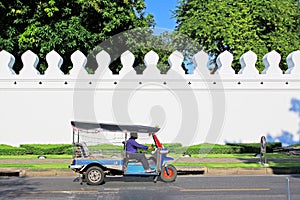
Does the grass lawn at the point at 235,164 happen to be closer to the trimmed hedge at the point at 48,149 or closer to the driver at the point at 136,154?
the driver at the point at 136,154

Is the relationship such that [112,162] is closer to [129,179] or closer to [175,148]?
[129,179]

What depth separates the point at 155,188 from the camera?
37.2 ft

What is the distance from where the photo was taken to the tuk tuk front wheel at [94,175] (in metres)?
12.1

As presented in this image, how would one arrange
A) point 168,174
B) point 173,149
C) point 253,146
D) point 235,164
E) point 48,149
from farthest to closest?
point 253,146
point 173,149
point 48,149
point 235,164
point 168,174

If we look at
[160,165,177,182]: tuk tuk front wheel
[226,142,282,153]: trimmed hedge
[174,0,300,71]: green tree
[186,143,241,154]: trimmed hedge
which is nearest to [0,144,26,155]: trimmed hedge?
[186,143,241,154]: trimmed hedge

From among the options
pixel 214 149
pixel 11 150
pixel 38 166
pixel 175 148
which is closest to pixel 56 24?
Result: pixel 11 150

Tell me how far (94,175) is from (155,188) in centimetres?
164

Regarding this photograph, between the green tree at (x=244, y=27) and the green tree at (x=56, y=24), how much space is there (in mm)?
10292

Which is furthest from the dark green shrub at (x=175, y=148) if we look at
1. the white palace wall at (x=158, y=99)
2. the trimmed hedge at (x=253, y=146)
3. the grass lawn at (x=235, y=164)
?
the grass lawn at (x=235, y=164)

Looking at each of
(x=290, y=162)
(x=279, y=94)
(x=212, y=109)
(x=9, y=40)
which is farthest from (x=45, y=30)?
(x=290, y=162)

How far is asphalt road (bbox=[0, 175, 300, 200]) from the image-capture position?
10039 millimetres

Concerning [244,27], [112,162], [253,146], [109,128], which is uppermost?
[244,27]

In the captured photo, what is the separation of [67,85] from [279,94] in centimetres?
850

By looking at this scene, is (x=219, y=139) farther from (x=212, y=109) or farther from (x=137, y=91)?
(x=137, y=91)
